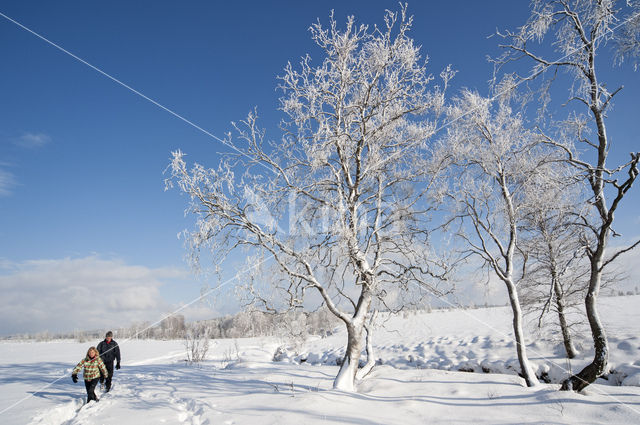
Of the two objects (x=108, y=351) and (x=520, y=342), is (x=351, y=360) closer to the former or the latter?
(x=520, y=342)

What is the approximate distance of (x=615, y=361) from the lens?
1467 centimetres

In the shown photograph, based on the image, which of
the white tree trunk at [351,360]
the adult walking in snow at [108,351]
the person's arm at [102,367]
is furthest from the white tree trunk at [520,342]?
the adult walking in snow at [108,351]

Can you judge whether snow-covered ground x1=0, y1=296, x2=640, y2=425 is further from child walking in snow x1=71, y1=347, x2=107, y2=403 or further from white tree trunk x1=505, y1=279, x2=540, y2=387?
child walking in snow x1=71, y1=347, x2=107, y2=403

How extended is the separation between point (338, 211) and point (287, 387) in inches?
185

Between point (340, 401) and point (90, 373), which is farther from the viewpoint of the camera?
point (90, 373)

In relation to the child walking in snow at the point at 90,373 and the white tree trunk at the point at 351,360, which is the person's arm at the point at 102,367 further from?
the white tree trunk at the point at 351,360

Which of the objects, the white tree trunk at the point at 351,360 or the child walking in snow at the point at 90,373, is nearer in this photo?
the white tree trunk at the point at 351,360

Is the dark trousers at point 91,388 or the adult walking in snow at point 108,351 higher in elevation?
the adult walking in snow at point 108,351

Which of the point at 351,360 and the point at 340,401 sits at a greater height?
the point at 351,360

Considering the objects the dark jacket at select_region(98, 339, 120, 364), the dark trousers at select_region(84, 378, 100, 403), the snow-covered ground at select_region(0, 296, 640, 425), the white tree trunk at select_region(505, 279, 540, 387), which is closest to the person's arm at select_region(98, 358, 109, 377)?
the dark trousers at select_region(84, 378, 100, 403)

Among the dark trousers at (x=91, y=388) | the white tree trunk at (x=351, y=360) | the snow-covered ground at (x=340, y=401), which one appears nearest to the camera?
the snow-covered ground at (x=340, y=401)

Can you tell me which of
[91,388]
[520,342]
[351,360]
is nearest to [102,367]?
[91,388]

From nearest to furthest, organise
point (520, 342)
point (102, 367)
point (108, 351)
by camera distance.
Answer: point (520, 342)
point (102, 367)
point (108, 351)

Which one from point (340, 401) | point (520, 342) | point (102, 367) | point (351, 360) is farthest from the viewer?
point (102, 367)
